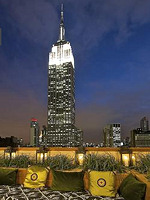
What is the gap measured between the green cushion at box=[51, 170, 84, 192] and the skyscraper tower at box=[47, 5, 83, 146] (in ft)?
253

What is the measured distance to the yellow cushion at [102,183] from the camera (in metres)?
2.90

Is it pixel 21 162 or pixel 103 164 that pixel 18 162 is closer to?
pixel 21 162

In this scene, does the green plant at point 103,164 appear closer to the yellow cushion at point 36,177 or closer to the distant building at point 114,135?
the yellow cushion at point 36,177

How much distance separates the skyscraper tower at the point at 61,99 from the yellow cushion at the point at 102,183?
7737cm

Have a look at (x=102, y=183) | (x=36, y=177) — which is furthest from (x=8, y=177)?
(x=102, y=183)

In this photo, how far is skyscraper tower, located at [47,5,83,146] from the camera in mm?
80375

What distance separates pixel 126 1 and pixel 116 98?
23.3 metres

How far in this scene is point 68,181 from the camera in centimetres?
318

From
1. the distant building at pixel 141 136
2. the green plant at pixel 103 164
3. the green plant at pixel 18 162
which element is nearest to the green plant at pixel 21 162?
the green plant at pixel 18 162

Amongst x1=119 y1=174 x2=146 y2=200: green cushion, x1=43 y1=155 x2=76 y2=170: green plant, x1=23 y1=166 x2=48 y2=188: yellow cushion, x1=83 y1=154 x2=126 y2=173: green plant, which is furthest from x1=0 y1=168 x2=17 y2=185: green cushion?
x1=119 y1=174 x2=146 y2=200: green cushion

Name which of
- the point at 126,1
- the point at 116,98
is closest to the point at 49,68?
the point at 116,98

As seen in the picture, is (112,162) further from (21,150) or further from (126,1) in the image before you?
(126,1)

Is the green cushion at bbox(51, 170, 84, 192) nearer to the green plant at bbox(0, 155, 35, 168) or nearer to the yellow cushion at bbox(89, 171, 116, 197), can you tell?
the yellow cushion at bbox(89, 171, 116, 197)

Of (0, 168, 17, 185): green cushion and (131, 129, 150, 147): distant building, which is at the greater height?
(0, 168, 17, 185): green cushion
